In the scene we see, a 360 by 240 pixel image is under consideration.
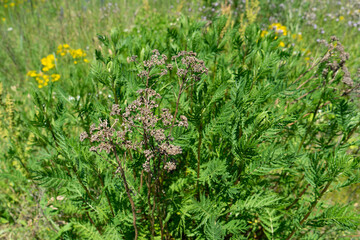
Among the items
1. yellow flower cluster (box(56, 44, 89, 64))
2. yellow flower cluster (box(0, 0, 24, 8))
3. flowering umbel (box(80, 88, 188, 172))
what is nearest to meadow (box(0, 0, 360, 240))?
flowering umbel (box(80, 88, 188, 172))

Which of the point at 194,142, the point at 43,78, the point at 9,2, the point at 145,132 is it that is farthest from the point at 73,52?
the point at 9,2

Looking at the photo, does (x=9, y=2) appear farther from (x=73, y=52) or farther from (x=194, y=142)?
(x=194, y=142)

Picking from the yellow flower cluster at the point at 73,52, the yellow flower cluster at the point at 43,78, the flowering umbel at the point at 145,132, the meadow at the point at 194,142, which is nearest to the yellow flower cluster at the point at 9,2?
the yellow flower cluster at the point at 73,52

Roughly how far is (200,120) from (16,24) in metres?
5.75

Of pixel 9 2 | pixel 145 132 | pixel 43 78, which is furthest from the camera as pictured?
pixel 9 2

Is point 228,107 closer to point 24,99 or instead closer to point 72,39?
point 24,99

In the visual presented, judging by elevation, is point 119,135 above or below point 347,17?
above

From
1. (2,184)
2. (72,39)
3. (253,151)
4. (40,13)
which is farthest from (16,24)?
(253,151)

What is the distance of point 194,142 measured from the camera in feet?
5.10

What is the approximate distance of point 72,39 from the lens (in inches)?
192

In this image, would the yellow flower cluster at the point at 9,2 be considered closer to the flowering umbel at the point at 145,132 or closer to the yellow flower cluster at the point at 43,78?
the yellow flower cluster at the point at 43,78

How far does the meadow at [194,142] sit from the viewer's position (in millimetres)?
1293

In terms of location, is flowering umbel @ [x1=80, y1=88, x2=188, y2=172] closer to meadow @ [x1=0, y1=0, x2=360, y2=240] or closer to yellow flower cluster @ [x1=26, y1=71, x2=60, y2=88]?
meadow @ [x1=0, y1=0, x2=360, y2=240]

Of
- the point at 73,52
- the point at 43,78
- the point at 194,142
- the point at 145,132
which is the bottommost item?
the point at 43,78
